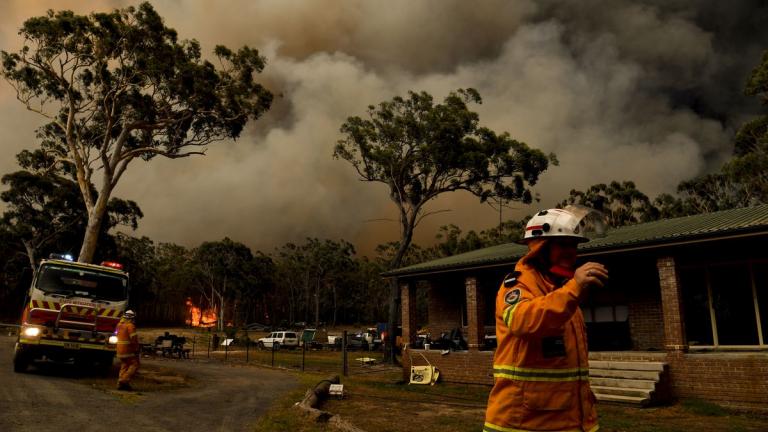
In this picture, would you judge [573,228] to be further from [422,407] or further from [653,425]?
[422,407]

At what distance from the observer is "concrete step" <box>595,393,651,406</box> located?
38.4 ft

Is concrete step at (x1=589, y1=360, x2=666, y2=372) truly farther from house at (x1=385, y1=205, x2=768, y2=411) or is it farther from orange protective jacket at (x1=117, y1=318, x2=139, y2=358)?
orange protective jacket at (x1=117, y1=318, x2=139, y2=358)

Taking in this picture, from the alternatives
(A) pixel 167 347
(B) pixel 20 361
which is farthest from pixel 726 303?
(A) pixel 167 347

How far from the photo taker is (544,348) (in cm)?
250

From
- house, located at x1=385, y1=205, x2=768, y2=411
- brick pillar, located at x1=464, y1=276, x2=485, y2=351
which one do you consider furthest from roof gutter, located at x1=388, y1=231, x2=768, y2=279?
brick pillar, located at x1=464, y1=276, x2=485, y2=351

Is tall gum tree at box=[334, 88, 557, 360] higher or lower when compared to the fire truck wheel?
higher

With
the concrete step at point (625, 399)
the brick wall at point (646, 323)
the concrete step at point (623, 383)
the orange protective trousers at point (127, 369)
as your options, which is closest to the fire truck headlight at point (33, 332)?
the orange protective trousers at point (127, 369)

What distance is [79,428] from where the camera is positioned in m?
7.73

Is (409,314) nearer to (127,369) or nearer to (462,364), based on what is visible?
(462,364)

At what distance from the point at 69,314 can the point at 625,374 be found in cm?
1348

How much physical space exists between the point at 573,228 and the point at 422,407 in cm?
998

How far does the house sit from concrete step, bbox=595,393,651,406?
1.30 ft

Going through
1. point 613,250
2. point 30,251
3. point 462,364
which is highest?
point 30,251

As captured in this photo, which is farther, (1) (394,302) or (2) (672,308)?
(1) (394,302)
